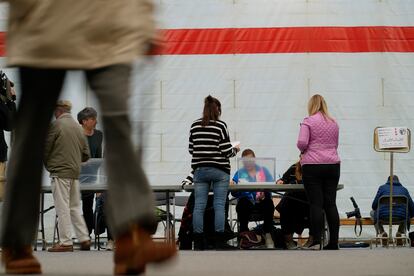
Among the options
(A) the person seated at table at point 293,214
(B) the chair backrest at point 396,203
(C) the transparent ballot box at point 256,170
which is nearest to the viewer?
(C) the transparent ballot box at point 256,170

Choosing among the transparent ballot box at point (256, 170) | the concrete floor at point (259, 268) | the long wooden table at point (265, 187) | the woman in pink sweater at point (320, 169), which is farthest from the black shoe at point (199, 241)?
the concrete floor at point (259, 268)

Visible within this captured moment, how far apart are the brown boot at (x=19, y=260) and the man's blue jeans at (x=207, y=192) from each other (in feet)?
21.8

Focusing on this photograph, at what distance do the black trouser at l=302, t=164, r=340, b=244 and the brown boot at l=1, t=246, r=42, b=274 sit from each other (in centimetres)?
672

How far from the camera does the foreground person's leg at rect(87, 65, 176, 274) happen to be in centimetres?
371

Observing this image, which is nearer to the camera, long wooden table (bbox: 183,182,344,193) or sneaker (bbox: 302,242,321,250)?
sneaker (bbox: 302,242,321,250)

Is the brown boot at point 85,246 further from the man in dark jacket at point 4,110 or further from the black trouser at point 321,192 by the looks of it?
the black trouser at point 321,192

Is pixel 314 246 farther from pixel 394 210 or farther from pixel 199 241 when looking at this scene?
pixel 394 210

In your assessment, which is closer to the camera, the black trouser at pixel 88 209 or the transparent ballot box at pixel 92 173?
the transparent ballot box at pixel 92 173

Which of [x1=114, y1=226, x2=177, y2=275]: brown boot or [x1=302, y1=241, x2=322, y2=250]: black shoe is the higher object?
[x1=114, y1=226, x2=177, y2=275]: brown boot

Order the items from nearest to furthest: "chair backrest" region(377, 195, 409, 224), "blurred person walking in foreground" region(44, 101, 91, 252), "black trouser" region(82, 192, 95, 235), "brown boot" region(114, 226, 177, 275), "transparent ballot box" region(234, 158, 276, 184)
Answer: "brown boot" region(114, 226, 177, 275) → "blurred person walking in foreground" region(44, 101, 91, 252) → "transparent ballot box" region(234, 158, 276, 184) → "chair backrest" region(377, 195, 409, 224) → "black trouser" region(82, 192, 95, 235)

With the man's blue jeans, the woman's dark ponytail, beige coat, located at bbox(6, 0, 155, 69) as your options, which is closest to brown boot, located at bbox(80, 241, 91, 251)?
the man's blue jeans

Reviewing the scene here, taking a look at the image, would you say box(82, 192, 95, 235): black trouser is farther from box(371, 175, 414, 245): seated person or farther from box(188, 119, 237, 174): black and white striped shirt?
box(371, 175, 414, 245): seated person

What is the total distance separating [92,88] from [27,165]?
46 cm

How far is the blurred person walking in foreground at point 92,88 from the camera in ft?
12.3
